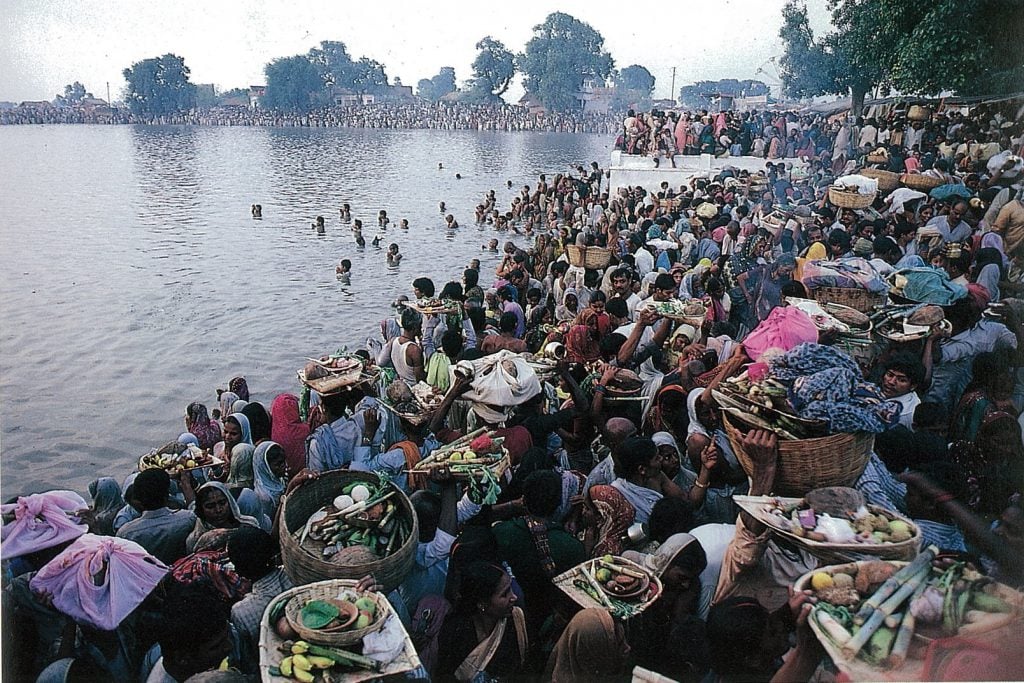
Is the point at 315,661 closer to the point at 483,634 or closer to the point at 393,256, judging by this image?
the point at 483,634

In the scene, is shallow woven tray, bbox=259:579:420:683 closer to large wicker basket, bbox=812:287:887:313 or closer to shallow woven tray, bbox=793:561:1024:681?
shallow woven tray, bbox=793:561:1024:681

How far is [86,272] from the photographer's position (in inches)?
616

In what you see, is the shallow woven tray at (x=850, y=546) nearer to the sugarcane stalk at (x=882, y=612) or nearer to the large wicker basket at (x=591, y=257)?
the sugarcane stalk at (x=882, y=612)

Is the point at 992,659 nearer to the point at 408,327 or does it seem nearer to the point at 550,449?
the point at 550,449

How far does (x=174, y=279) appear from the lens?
15.2 m

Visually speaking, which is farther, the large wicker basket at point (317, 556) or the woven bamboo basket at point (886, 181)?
the woven bamboo basket at point (886, 181)

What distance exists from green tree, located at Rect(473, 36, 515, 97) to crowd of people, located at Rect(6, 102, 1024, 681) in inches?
258

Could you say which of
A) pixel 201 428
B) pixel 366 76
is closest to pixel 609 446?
pixel 201 428

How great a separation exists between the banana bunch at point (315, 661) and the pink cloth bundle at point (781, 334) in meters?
2.61

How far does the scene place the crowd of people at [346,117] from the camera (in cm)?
5438

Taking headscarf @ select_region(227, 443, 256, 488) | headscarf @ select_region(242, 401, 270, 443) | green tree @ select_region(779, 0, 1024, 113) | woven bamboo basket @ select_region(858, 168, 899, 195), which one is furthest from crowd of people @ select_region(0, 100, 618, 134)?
headscarf @ select_region(227, 443, 256, 488)

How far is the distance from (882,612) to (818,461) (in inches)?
31.9

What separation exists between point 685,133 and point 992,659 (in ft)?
54.1

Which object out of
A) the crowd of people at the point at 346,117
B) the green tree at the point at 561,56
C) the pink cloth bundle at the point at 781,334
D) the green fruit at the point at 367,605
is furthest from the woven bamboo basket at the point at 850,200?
the crowd of people at the point at 346,117
